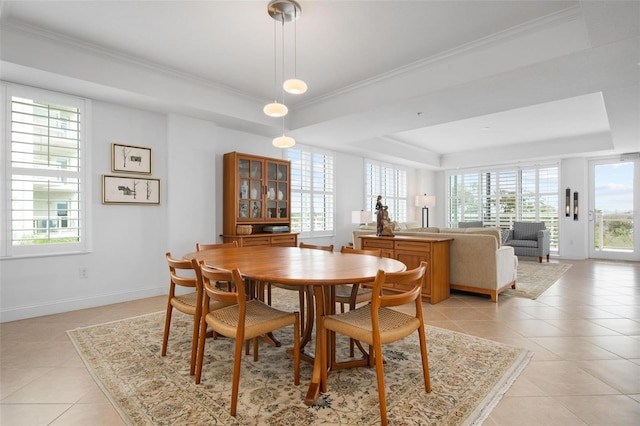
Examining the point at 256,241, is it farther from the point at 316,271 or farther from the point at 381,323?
the point at 381,323

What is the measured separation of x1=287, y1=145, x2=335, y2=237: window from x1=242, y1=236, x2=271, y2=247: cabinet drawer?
1.19 m

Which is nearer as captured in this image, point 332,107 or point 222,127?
point 332,107

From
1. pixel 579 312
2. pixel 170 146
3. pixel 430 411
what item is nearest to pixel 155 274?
pixel 170 146

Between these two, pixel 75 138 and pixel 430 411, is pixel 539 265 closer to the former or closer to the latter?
pixel 430 411

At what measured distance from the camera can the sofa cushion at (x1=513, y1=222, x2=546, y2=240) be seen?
25.2 feet

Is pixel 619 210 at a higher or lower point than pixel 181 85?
lower

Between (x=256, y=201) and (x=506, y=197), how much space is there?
7.24 meters

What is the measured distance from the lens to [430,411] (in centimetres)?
182

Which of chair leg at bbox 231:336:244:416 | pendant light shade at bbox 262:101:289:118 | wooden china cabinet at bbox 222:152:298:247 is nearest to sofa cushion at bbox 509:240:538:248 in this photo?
wooden china cabinet at bbox 222:152:298:247

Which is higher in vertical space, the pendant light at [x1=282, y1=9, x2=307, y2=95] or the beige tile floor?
the pendant light at [x1=282, y1=9, x2=307, y2=95]

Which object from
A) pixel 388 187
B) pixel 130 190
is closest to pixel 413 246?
pixel 130 190

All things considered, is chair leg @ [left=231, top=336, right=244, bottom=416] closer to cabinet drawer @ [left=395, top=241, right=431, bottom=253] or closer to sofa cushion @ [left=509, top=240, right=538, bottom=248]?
cabinet drawer @ [left=395, top=241, right=431, bottom=253]

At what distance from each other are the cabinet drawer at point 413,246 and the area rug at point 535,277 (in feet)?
4.74

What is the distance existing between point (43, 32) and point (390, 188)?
740 centimetres
